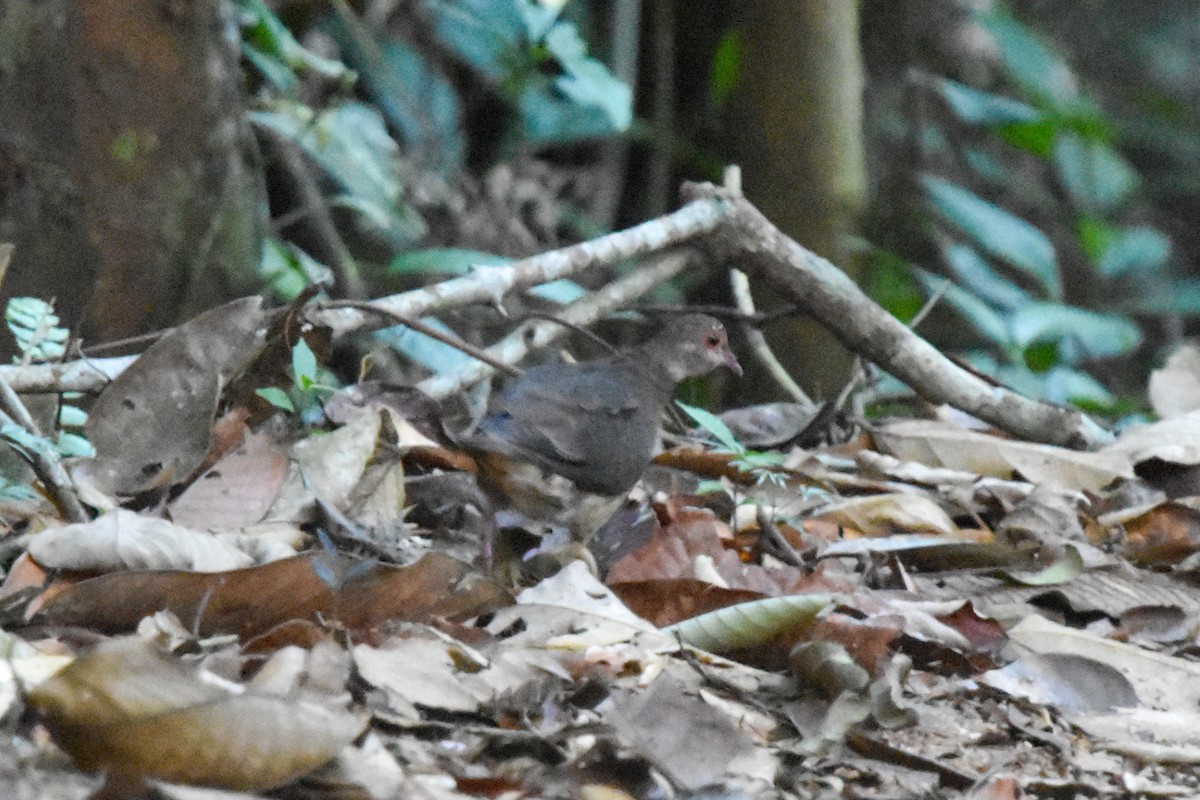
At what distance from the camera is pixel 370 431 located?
3.37 metres

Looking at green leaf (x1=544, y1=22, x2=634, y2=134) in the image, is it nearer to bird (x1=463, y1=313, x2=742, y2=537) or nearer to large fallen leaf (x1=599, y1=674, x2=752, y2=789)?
bird (x1=463, y1=313, x2=742, y2=537)

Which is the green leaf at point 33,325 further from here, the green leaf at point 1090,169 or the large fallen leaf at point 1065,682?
the green leaf at point 1090,169

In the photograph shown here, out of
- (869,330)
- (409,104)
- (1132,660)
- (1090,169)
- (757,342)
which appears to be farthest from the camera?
(1090,169)

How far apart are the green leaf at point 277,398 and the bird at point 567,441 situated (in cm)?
42

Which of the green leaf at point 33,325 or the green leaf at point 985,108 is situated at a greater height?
the green leaf at point 985,108

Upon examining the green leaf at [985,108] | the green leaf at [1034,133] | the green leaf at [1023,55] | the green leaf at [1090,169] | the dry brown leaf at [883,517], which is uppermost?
the green leaf at [1023,55]

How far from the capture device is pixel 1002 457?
4387 millimetres

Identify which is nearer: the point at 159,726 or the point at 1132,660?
the point at 159,726

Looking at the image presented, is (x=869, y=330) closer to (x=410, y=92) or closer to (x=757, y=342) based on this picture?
(x=757, y=342)

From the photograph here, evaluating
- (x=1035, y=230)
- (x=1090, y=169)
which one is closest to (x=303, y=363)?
(x=1035, y=230)

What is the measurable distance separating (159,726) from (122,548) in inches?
31.3

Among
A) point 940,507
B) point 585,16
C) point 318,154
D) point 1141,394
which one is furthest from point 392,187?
point 1141,394

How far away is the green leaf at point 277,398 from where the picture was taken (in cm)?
338

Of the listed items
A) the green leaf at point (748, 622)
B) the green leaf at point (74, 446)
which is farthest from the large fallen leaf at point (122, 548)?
the green leaf at point (748, 622)
